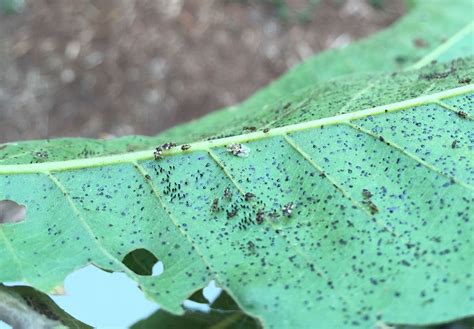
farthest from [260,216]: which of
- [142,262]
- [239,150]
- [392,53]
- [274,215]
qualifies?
[392,53]

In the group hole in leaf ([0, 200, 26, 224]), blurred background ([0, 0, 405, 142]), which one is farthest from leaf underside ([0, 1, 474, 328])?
blurred background ([0, 0, 405, 142])

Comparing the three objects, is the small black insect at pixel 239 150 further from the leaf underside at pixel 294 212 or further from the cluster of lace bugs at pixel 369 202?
the cluster of lace bugs at pixel 369 202

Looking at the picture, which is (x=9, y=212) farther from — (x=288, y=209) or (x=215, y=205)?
(x=288, y=209)

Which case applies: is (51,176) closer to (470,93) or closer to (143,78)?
(470,93)

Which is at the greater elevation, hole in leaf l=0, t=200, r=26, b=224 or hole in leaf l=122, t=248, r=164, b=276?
hole in leaf l=0, t=200, r=26, b=224

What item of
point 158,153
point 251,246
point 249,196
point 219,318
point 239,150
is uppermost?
point 158,153

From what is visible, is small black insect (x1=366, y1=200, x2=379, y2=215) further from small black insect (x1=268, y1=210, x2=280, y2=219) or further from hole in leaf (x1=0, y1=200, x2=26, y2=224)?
hole in leaf (x1=0, y1=200, x2=26, y2=224)

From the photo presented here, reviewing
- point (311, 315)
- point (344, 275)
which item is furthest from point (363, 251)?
point (311, 315)
